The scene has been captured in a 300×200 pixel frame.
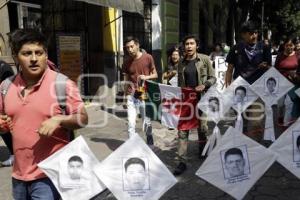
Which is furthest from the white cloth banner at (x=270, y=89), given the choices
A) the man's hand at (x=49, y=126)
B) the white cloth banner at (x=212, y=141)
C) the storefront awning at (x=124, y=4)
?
the man's hand at (x=49, y=126)

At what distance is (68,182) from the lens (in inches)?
125

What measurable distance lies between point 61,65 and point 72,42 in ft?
1.95

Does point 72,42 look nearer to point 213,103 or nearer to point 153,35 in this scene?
point 153,35

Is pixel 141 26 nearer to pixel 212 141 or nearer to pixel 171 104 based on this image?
pixel 171 104

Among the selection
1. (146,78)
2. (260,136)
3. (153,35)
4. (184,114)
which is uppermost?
(153,35)

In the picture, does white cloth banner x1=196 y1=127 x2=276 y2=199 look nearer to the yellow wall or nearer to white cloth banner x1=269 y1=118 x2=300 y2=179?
white cloth banner x1=269 y1=118 x2=300 y2=179

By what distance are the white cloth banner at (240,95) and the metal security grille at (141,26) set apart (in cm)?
671

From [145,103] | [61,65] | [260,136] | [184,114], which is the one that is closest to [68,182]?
[184,114]

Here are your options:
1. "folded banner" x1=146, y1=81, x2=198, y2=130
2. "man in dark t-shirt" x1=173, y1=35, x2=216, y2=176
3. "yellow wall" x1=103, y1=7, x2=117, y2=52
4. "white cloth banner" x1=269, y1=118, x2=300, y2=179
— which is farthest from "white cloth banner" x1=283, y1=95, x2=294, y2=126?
"yellow wall" x1=103, y1=7, x2=117, y2=52

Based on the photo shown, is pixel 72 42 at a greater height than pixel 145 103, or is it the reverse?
pixel 72 42

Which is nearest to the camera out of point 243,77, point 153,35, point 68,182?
point 68,182

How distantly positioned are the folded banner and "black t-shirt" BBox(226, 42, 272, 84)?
99cm

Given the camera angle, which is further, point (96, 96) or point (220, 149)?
point (96, 96)

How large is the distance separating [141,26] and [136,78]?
704 cm
